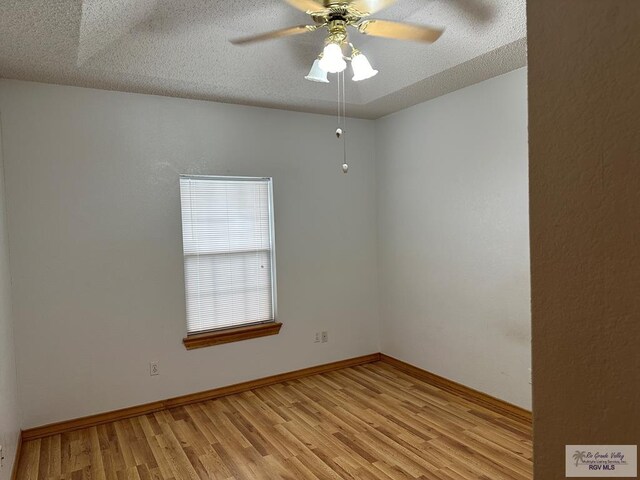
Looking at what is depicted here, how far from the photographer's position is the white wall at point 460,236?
329cm

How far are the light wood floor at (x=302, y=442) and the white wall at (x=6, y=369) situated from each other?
29 cm

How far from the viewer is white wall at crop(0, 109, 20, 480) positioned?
2.42 meters

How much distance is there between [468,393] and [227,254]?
2.41 meters

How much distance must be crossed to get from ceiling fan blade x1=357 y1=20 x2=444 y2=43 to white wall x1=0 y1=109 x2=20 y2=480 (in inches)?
102

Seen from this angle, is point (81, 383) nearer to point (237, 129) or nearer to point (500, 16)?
point (237, 129)

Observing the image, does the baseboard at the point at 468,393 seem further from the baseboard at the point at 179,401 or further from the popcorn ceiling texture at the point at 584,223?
the popcorn ceiling texture at the point at 584,223

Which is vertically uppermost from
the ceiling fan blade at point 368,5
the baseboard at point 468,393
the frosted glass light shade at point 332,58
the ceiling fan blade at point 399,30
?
the ceiling fan blade at point 368,5

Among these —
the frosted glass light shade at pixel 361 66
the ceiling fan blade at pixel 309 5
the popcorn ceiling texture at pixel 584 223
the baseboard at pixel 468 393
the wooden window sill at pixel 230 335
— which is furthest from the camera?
the wooden window sill at pixel 230 335

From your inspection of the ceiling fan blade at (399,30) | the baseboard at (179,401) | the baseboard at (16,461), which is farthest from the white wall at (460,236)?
the baseboard at (16,461)

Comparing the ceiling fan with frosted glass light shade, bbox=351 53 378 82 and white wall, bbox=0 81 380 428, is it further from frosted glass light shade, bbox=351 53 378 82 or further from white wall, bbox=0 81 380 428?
white wall, bbox=0 81 380 428

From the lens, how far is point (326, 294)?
4418mm

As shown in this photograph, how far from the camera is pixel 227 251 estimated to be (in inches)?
154

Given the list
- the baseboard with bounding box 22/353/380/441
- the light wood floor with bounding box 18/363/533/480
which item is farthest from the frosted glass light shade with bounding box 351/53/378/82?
the baseboard with bounding box 22/353/380/441

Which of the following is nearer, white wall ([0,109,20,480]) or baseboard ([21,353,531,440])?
white wall ([0,109,20,480])
